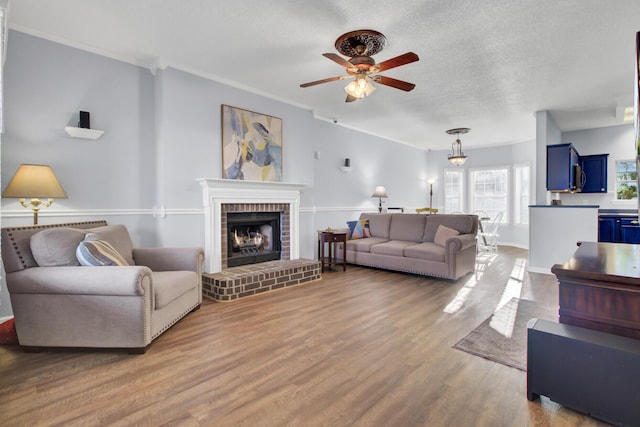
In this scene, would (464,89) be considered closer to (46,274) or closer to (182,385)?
(182,385)

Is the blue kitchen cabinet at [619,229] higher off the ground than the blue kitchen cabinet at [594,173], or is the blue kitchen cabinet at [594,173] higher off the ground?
the blue kitchen cabinet at [594,173]

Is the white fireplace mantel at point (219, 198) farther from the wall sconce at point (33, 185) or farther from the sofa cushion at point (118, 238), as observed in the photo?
the wall sconce at point (33, 185)

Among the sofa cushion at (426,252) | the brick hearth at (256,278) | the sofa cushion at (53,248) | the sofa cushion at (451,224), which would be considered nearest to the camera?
the sofa cushion at (53,248)

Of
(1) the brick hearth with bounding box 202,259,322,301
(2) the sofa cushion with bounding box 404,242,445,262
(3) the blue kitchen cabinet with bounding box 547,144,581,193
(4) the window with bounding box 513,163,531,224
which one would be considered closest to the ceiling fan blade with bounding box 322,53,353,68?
(1) the brick hearth with bounding box 202,259,322,301

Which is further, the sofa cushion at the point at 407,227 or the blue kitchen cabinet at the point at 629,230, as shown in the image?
the sofa cushion at the point at 407,227

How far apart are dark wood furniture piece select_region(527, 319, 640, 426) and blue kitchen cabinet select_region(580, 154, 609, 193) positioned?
629 cm

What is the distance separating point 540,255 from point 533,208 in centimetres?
77

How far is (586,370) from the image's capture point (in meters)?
1.55

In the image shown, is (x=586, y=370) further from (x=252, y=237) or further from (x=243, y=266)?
(x=252, y=237)

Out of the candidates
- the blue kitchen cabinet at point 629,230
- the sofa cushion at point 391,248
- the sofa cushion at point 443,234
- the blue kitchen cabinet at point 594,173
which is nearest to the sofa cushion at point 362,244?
the sofa cushion at point 391,248

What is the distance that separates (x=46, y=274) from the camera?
2.33 m

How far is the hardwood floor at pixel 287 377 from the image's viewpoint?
168cm

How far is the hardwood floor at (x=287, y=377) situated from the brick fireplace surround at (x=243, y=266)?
0.50 metres

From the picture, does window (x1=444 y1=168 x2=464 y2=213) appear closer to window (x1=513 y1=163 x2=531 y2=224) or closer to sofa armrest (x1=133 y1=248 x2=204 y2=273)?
window (x1=513 y1=163 x2=531 y2=224)
